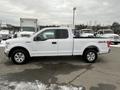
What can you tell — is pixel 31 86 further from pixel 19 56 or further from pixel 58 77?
pixel 19 56

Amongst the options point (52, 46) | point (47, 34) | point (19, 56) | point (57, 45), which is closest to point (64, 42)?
point (57, 45)

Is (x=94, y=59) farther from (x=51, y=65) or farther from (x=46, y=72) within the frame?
→ (x=46, y=72)

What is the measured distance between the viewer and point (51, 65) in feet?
26.1

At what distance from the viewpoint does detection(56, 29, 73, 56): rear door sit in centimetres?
816

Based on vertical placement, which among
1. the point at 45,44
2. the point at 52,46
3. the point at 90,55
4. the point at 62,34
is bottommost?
the point at 90,55

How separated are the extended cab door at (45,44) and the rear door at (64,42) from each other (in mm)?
210

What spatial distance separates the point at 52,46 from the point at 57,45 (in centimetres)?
25

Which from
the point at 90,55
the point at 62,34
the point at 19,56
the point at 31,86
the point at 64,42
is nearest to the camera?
the point at 31,86

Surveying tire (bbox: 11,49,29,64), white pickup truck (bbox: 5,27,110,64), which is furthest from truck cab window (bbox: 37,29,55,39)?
tire (bbox: 11,49,29,64)

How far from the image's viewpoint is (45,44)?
8.02 m

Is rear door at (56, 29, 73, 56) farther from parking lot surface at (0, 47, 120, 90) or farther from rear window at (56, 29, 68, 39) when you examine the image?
parking lot surface at (0, 47, 120, 90)

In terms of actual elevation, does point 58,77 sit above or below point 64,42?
below

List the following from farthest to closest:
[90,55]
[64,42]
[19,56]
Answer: [90,55], [64,42], [19,56]

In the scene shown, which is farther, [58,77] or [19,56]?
[19,56]
